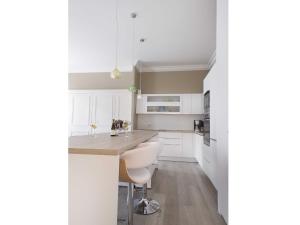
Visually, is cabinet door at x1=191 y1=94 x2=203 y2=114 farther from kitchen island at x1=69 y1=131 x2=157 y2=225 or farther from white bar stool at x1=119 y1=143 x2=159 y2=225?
kitchen island at x1=69 y1=131 x2=157 y2=225

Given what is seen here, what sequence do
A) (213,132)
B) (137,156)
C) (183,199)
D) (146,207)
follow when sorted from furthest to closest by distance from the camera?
1. (213,132)
2. (183,199)
3. (146,207)
4. (137,156)

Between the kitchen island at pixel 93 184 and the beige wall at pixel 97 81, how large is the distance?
164 inches

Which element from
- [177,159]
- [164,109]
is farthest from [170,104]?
[177,159]

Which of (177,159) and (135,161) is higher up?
(135,161)

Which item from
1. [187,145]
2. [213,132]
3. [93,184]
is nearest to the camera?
[93,184]

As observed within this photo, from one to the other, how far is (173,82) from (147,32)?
226 centimetres

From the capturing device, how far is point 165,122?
5652mm

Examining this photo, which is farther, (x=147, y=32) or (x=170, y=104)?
(x=170, y=104)

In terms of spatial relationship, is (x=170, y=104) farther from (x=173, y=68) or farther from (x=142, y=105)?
(x=173, y=68)

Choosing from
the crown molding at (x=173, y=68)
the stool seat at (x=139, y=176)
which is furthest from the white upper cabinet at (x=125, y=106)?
the stool seat at (x=139, y=176)
